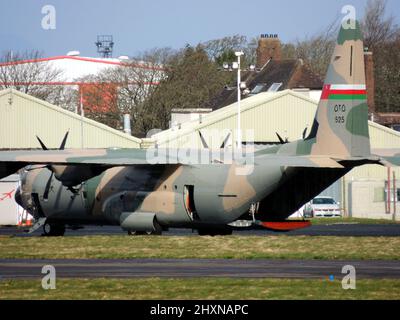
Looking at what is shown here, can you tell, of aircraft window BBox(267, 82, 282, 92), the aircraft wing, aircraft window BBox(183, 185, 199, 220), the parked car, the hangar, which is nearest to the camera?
the aircraft wing

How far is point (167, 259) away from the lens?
28.1 meters

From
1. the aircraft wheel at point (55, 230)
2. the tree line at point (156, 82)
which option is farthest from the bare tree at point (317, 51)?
the aircraft wheel at point (55, 230)

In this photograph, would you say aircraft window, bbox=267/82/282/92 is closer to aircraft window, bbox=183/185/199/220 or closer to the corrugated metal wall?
the corrugated metal wall

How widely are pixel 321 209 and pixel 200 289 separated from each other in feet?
131

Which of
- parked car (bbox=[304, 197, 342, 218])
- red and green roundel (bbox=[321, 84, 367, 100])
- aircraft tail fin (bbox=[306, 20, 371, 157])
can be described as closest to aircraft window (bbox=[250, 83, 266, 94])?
parked car (bbox=[304, 197, 342, 218])

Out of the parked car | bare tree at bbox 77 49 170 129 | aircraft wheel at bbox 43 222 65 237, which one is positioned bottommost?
the parked car

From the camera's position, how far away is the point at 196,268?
83.4 ft

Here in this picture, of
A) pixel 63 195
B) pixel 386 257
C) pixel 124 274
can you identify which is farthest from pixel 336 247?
pixel 63 195

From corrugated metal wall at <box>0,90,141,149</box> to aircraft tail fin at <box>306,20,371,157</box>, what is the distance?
3339 centimetres

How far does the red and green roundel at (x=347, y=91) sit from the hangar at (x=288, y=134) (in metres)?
27.6

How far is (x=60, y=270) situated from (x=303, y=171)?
11.1m

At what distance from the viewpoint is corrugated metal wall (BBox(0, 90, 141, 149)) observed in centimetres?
6512

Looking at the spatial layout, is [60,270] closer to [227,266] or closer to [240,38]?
[227,266]

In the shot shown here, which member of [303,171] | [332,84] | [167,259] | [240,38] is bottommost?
[167,259]
